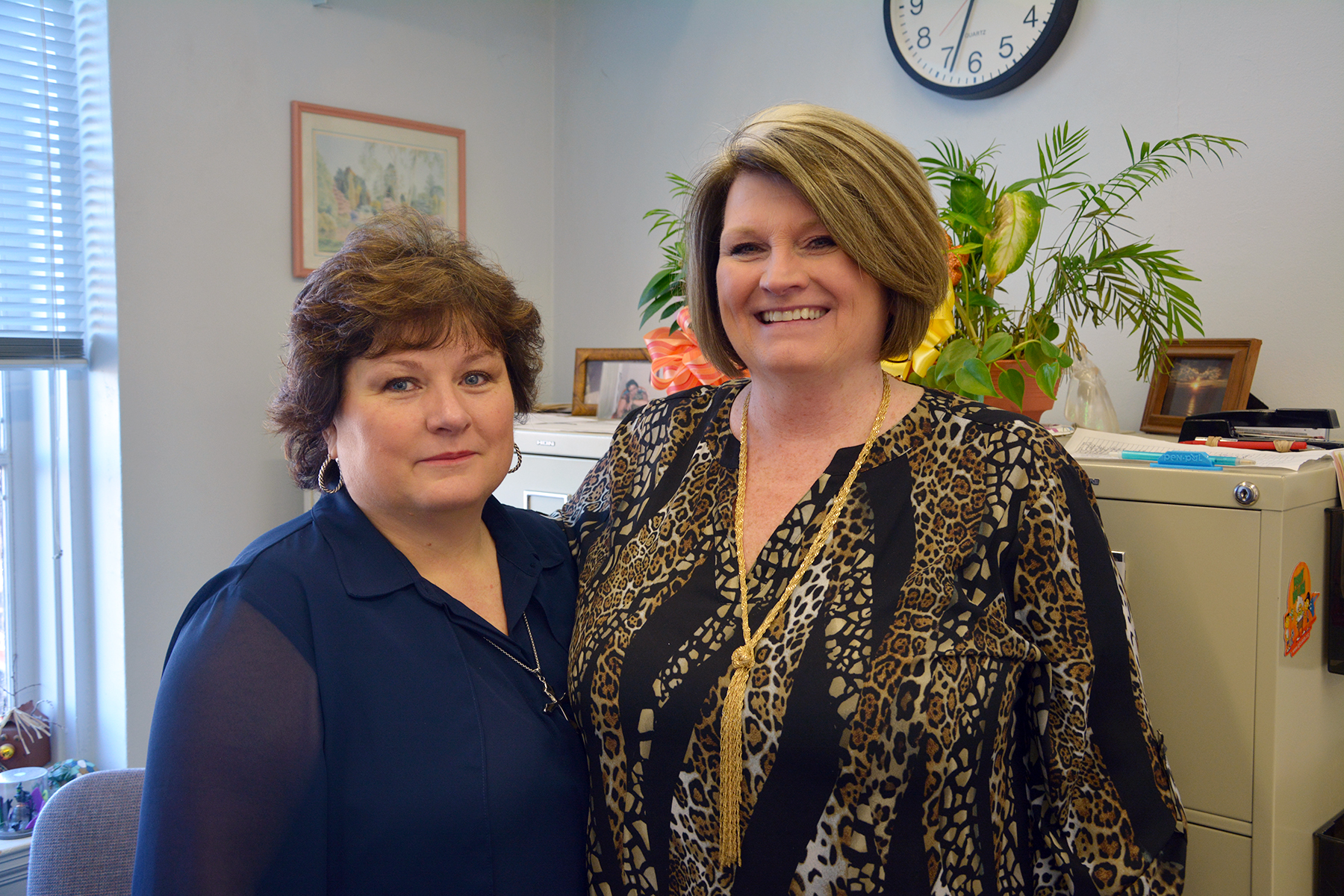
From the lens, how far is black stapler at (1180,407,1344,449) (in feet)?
4.43

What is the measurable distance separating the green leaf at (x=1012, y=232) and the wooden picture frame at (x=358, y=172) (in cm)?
171

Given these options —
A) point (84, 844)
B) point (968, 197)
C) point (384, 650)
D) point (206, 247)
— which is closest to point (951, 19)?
point (968, 197)

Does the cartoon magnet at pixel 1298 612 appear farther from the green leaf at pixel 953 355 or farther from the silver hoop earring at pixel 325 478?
the silver hoop earring at pixel 325 478

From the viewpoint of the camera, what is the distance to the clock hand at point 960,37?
2014 millimetres

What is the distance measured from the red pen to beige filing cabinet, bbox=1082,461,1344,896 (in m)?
0.06

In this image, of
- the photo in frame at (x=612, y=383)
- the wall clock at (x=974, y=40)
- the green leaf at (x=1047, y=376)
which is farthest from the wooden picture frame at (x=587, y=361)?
the green leaf at (x=1047, y=376)

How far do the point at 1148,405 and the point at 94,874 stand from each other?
5.73 ft

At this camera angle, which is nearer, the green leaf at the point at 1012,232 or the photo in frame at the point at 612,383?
the green leaf at the point at 1012,232

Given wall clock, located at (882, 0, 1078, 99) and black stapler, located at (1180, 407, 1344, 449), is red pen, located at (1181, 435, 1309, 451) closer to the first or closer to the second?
black stapler, located at (1180, 407, 1344, 449)

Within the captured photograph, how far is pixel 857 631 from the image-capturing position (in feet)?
3.14

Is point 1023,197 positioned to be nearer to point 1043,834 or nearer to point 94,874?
point 1043,834

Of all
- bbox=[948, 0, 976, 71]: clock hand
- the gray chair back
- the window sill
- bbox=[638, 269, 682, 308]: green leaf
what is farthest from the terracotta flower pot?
the window sill

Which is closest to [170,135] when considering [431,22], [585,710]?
A: [431,22]

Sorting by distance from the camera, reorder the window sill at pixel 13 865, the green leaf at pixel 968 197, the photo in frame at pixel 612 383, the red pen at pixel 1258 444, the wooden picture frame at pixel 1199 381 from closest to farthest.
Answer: the red pen at pixel 1258 444
the green leaf at pixel 968 197
the wooden picture frame at pixel 1199 381
the window sill at pixel 13 865
the photo in frame at pixel 612 383
